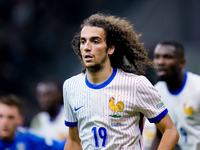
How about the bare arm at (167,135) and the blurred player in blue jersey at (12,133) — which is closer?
the bare arm at (167,135)

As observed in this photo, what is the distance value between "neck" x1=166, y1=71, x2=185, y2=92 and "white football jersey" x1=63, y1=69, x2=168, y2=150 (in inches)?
76.8

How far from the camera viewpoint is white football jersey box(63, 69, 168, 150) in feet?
11.9

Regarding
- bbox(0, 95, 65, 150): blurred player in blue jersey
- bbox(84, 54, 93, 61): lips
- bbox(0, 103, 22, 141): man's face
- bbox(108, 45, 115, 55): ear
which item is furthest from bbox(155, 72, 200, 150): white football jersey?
bbox(0, 103, 22, 141): man's face

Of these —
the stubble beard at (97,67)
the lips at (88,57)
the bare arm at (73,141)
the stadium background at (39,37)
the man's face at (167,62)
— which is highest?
the stadium background at (39,37)

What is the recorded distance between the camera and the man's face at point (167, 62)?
5.71m

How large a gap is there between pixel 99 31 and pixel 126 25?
378 millimetres

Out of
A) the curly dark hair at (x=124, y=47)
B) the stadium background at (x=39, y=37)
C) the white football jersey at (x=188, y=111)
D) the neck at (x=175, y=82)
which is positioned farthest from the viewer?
the stadium background at (x=39, y=37)

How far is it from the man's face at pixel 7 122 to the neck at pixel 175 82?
2.34 m

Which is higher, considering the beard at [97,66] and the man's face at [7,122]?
the beard at [97,66]

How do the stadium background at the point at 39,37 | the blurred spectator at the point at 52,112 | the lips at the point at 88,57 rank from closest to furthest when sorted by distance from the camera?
the lips at the point at 88,57 < the blurred spectator at the point at 52,112 < the stadium background at the point at 39,37

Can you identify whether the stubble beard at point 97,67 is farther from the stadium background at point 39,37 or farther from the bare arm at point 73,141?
Answer: the stadium background at point 39,37

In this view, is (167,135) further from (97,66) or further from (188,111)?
(188,111)

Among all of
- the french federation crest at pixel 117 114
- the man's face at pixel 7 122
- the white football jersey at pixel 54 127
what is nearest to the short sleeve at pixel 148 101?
the french federation crest at pixel 117 114

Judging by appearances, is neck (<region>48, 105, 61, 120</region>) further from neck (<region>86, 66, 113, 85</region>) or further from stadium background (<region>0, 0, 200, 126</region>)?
neck (<region>86, 66, 113, 85</region>)
